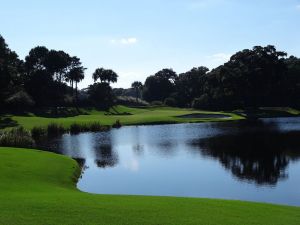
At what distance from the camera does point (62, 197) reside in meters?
22.5

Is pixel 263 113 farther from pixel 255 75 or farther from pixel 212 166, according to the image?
pixel 212 166

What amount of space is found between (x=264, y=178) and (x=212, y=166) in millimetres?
7351

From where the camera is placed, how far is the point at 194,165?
140 ft

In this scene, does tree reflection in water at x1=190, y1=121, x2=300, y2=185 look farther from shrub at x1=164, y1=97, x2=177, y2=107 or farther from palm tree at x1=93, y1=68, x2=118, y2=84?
shrub at x1=164, y1=97, x2=177, y2=107

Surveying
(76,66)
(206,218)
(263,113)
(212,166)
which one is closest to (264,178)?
(212,166)

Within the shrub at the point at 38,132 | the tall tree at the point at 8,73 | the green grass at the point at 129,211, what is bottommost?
the shrub at the point at 38,132

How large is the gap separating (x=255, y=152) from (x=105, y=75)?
103 metres

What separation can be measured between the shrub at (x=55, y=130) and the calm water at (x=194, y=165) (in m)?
7.95

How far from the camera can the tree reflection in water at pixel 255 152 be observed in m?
37.2

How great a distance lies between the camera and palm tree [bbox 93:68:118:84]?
148 m

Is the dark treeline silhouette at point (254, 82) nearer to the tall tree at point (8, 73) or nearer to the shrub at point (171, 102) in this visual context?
the shrub at point (171, 102)

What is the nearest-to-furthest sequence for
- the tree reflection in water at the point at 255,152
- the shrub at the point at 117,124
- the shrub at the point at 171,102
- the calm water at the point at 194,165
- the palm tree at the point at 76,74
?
the calm water at the point at 194,165
the tree reflection in water at the point at 255,152
the shrub at the point at 117,124
the palm tree at the point at 76,74
the shrub at the point at 171,102

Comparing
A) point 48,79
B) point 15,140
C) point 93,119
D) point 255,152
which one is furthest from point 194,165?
point 48,79

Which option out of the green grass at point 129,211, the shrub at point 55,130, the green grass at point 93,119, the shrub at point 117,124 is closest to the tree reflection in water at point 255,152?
the green grass at point 129,211
